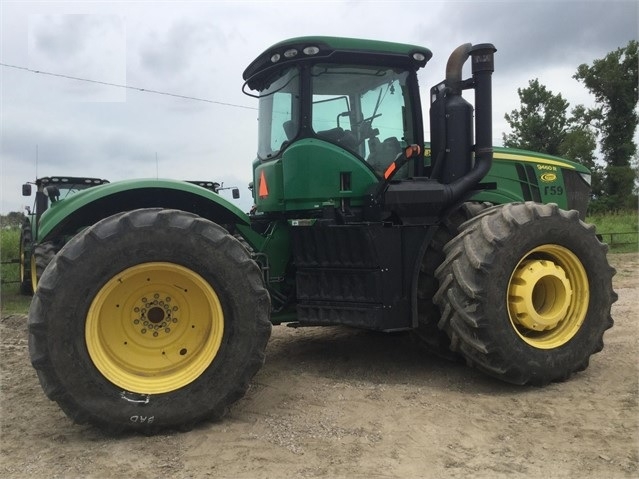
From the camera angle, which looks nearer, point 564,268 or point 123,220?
point 123,220

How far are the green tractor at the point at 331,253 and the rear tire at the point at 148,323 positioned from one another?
0.01 m

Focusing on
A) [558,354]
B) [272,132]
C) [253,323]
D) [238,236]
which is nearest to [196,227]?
[253,323]

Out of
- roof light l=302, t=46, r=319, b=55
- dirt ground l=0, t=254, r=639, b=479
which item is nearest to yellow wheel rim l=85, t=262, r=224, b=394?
dirt ground l=0, t=254, r=639, b=479

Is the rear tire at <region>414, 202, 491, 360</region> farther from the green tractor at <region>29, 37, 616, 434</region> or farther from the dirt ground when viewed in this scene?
the dirt ground

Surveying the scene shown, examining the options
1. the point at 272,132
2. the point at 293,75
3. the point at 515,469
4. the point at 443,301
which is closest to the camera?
the point at 515,469

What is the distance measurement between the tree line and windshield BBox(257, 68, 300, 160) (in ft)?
99.9

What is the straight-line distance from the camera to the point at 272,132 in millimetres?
4949

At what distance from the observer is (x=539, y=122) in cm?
3762

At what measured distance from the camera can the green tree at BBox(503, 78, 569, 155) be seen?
37031mm

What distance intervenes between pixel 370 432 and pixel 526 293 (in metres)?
1.68

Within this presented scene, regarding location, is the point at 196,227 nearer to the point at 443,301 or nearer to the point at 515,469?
the point at 443,301

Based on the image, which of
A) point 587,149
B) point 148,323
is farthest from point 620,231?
point 148,323

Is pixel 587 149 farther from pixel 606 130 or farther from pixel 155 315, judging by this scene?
pixel 155 315

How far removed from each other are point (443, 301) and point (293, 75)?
2118 mm
